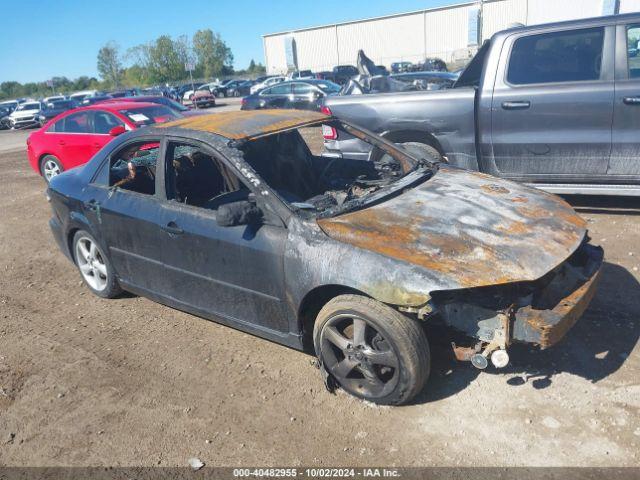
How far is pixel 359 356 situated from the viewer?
123 inches

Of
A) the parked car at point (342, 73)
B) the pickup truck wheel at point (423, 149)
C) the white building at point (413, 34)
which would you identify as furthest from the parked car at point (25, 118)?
the white building at point (413, 34)

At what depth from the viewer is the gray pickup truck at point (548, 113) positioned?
5.25 m

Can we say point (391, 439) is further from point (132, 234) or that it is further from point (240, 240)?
point (132, 234)

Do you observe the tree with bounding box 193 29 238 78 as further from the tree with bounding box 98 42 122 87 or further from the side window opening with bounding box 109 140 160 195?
the side window opening with bounding box 109 140 160 195

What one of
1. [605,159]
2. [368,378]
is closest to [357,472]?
[368,378]

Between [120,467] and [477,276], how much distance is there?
2.17 metres

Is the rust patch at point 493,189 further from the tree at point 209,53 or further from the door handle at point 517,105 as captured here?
the tree at point 209,53

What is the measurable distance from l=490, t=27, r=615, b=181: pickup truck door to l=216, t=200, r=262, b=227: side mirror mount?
11.7 feet

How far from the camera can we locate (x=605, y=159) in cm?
538

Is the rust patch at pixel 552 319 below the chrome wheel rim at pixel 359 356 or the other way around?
the other way around

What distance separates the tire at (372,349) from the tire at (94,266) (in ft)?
7.57

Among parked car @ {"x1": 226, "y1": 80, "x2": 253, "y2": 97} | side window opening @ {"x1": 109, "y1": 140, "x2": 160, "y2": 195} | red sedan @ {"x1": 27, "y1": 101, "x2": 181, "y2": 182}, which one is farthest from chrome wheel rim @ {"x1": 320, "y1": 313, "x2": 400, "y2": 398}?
parked car @ {"x1": 226, "y1": 80, "x2": 253, "y2": 97}

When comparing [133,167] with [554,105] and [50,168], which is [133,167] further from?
[50,168]

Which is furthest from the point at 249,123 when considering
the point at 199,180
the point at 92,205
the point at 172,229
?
the point at 92,205
